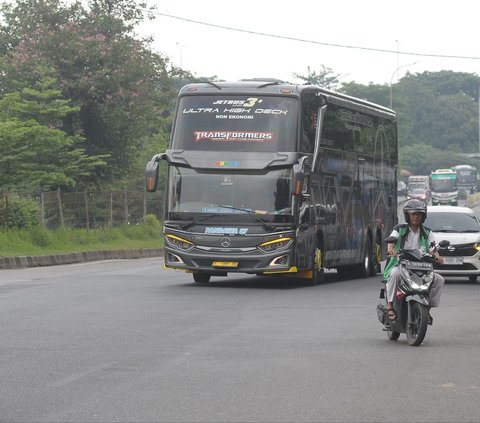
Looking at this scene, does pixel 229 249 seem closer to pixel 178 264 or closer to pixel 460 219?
pixel 178 264

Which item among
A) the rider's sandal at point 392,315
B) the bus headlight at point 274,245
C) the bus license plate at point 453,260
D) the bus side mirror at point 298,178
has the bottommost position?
the bus license plate at point 453,260

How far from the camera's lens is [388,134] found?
30219mm

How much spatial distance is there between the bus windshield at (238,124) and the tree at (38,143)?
1650cm

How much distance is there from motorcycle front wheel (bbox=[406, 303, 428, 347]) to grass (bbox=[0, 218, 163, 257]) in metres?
19.6

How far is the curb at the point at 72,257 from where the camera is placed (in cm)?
3130

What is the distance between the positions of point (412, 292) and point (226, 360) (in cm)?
261

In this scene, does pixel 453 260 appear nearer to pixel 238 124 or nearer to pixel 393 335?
pixel 238 124

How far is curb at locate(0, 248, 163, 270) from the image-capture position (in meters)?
31.3

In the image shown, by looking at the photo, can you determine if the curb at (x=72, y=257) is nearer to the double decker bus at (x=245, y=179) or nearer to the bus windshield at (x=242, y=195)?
the double decker bus at (x=245, y=179)

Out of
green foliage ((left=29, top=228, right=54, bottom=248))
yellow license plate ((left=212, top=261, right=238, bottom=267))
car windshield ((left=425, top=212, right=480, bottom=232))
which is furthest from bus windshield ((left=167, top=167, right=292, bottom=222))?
green foliage ((left=29, top=228, right=54, bottom=248))

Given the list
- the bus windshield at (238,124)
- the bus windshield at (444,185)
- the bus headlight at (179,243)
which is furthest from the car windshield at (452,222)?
the bus windshield at (444,185)

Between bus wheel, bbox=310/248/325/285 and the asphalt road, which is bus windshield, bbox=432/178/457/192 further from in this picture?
the asphalt road

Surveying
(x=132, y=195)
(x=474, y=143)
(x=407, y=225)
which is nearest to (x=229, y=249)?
(x=407, y=225)

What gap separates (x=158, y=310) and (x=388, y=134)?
13.7m
